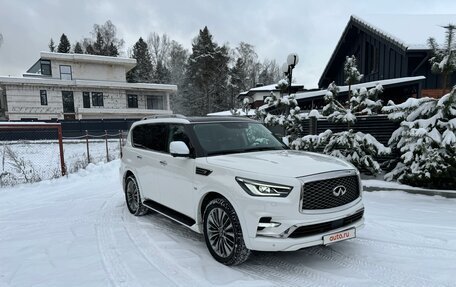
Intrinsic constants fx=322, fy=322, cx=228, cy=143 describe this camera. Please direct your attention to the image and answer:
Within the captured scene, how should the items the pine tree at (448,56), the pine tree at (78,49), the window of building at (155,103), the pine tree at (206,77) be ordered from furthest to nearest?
the pine tree at (78,49), the pine tree at (206,77), the window of building at (155,103), the pine tree at (448,56)

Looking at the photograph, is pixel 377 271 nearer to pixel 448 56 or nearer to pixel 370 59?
pixel 448 56

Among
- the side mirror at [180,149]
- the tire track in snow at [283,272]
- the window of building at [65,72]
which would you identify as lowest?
the tire track in snow at [283,272]

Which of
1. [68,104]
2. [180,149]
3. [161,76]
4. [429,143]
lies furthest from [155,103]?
[180,149]

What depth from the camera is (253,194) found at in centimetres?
351

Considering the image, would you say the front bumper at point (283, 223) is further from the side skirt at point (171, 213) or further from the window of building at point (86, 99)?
the window of building at point (86, 99)

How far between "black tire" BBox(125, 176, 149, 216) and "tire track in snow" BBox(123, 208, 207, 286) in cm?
46

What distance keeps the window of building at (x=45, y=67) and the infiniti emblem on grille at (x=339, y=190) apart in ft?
132

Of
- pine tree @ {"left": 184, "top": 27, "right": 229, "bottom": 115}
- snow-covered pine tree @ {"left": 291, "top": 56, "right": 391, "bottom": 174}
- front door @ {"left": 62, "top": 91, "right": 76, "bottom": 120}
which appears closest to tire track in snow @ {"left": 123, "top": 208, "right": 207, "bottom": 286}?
snow-covered pine tree @ {"left": 291, "top": 56, "right": 391, "bottom": 174}

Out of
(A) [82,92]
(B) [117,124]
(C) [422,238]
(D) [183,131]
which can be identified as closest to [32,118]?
(A) [82,92]

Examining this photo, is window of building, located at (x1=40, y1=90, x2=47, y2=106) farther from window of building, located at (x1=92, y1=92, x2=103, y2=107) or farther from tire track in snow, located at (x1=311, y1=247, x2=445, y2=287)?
tire track in snow, located at (x1=311, y1=247, x2=445, y2=287)

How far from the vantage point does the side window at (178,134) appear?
15.5 ft

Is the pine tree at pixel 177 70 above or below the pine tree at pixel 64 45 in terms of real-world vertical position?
below

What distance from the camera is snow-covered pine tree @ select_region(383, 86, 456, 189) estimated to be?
650cm

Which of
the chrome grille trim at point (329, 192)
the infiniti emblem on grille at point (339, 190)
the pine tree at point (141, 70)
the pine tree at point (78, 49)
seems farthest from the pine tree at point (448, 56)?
the pine tree at point (78, 49)
